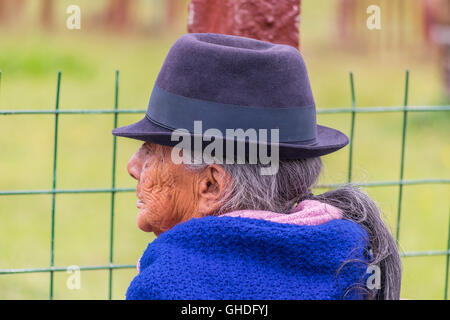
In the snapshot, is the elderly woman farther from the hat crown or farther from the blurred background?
the blurred background

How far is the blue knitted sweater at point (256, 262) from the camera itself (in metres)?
1.64

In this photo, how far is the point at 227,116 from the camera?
69.1 inches


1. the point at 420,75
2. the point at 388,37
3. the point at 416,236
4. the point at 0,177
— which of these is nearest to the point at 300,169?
the point at 416,236

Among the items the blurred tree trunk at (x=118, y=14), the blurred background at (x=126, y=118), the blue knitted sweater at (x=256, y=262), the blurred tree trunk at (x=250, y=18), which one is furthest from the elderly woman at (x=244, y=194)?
the blurred tree trunk at (x=118, y=14)

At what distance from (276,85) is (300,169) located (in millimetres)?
242

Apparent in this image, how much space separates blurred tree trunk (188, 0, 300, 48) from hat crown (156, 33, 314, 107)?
0.67 metres

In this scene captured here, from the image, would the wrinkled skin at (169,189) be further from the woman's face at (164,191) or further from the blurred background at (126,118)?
the blurred background at (126,118)

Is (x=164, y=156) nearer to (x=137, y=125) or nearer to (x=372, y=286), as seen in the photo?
(x=137, y=125)

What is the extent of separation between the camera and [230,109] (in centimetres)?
176

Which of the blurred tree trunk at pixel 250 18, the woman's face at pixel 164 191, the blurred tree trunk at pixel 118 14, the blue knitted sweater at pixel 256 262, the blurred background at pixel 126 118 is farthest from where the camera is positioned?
the blurred tree trunk at pixel 118 14

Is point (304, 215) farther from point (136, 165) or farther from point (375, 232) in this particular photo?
point (136, 165)

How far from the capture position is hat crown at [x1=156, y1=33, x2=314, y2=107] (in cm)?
176

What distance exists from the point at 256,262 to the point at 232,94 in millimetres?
420

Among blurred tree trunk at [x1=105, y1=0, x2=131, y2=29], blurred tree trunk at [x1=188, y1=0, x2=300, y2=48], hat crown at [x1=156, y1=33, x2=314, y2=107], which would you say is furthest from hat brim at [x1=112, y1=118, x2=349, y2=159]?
blurred tree trunk at [x1=105, y1=0, x2=131, y2=29]
